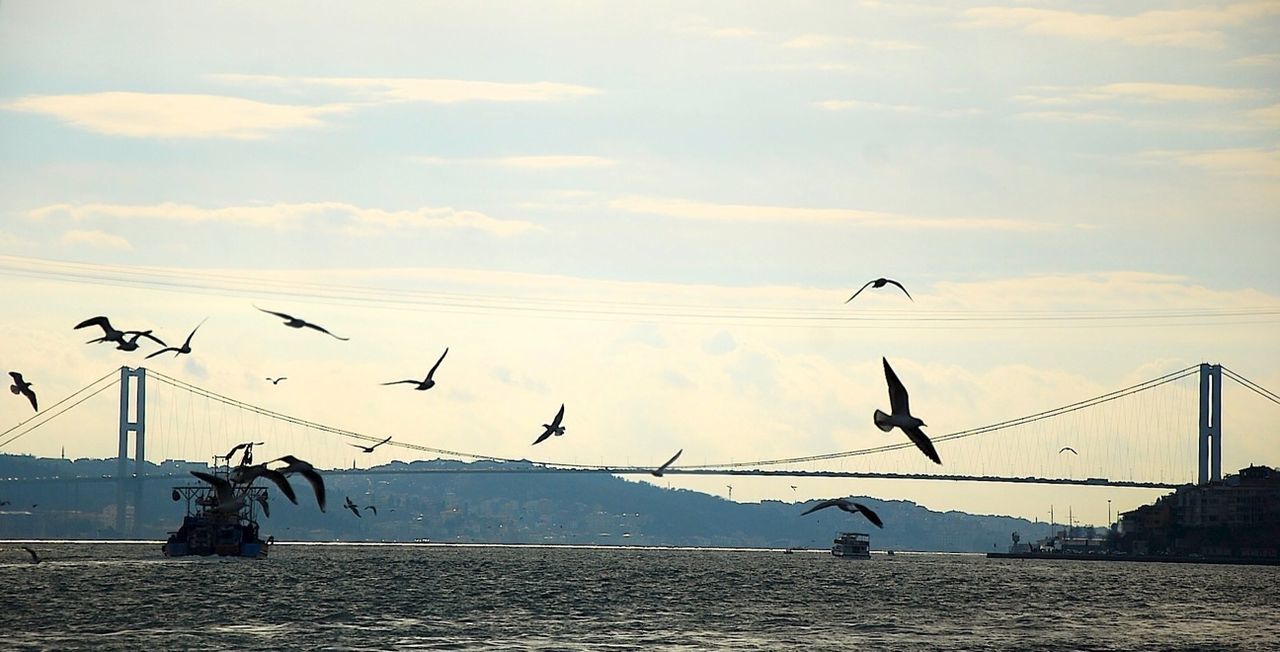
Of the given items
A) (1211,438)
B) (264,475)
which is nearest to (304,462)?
(264,475)

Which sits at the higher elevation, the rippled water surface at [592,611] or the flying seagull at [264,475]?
the flying seagull at [264,475]

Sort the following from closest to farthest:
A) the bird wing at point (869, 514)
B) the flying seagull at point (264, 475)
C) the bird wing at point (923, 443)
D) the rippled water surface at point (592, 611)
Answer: the bird wing at point (923, 443), the flying seagull at point (264, 475), the bird wing at point (869, 514), the rippled water surface at point (592, 611)

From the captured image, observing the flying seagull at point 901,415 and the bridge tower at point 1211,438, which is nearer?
the flying seagull at point 901,415

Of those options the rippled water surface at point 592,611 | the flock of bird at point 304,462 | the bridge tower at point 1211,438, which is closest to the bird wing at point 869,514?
the flock of bird at point 304,462

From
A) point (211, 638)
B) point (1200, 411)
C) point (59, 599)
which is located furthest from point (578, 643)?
point (1200, 411)

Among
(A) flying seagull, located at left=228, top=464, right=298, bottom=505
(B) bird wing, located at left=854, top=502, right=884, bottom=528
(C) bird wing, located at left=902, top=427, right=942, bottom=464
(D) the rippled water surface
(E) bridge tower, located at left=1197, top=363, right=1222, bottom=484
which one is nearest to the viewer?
(C) bird wing, located at left=902, top=427, right=942, bottom=464

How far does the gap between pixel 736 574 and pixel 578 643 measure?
73137mm

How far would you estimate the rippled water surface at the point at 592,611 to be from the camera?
198ft

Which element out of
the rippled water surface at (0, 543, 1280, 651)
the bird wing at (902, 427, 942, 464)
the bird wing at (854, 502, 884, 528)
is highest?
the bird wing at (902, 427, 942, 464)

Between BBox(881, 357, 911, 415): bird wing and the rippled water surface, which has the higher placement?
BBox(881, 357, 911, 415): bird wing

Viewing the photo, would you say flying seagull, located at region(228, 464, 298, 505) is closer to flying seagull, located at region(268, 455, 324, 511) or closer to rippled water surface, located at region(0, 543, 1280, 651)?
flying seagull, located at region(268, 455, 324, 511)

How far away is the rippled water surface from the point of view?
60.3 meters

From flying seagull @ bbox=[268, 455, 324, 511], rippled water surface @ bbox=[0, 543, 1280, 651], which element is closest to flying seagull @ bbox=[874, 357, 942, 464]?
flying seagull @ bbox=[268, 455, 324, 511]

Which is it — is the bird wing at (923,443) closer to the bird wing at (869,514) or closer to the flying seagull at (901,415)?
the flying seagull at (901,415)
